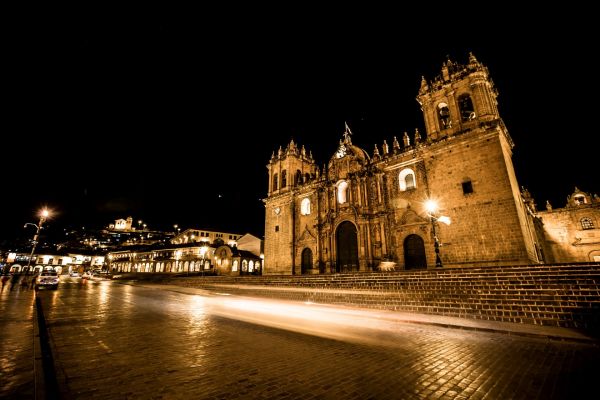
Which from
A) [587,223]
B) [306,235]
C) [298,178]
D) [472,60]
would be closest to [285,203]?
[298,178]

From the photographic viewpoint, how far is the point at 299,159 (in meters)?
37.5

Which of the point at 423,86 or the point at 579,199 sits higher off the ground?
the point at 423,86

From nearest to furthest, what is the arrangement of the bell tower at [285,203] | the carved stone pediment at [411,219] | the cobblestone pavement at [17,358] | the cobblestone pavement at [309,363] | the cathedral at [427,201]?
the cobblestone pavement at [17,358] < the cobblestone pavement at [309,363] < the cathedral at [427,201] < the carved stone pediment at [411,219] < the bell tower at [285,203]

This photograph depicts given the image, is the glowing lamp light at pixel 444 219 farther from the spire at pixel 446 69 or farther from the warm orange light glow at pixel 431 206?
the spire at pixel 446 69

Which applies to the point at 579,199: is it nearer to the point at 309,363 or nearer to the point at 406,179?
the point at 406,179

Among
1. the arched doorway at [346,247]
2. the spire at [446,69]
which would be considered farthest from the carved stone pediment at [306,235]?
the spire at [446,69]

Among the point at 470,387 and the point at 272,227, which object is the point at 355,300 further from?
the point at 272,227

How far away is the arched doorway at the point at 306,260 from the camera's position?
30656 millimetres

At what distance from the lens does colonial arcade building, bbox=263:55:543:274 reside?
766 inches

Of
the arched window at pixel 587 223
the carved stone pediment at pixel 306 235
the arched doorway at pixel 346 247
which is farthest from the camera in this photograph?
the arched window at pixel 587 223

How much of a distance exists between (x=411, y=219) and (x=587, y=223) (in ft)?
103

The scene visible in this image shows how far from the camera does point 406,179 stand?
25.5 meters

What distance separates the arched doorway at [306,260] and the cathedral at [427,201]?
12cm

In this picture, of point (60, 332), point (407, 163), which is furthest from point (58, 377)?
point (407, 163)
